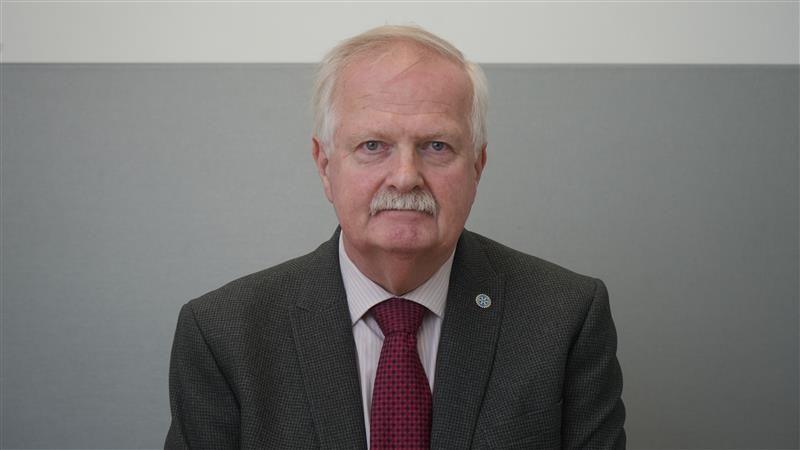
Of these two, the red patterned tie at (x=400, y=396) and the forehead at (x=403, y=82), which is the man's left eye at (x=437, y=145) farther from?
the red patterned tie at (x=400, y=396)

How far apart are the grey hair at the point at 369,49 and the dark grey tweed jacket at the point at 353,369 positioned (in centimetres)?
33

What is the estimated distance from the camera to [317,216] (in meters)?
2.55

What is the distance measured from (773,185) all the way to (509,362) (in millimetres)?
1378

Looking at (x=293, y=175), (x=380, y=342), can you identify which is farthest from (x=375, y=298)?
(x=293, y=175)

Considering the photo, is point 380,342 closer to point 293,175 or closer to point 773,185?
point 293,175

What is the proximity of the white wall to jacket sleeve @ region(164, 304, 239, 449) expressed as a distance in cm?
110

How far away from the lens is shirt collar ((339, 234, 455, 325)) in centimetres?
179

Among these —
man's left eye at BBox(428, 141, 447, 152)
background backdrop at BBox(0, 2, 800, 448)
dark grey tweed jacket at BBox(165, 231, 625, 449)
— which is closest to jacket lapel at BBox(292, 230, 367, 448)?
dark grey tweed jacket at BBox(165, 231, 625, 449)

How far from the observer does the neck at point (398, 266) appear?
5.59 feet

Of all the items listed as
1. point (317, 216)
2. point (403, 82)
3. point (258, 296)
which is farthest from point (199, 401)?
point (317, 216)

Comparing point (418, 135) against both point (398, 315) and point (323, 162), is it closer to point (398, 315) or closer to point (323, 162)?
point (323, 162)

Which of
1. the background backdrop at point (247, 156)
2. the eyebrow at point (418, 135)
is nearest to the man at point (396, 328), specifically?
the eyebrow at point (418, 135)

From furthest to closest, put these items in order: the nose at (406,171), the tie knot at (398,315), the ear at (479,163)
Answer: the ear at (479,163) < the tie knot at (398,315) < the nose at (406,171)

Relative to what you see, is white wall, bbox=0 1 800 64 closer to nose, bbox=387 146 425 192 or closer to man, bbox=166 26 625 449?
man, bbox=166 26 625 449
